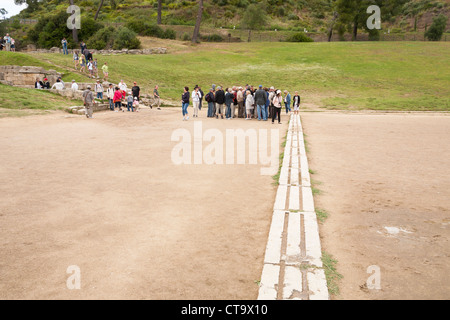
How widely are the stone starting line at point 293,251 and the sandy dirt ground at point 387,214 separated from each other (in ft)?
0.76

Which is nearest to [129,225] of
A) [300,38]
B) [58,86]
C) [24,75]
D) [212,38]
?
[58,86]

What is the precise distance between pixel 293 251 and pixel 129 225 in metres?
2.41

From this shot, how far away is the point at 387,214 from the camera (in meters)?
5.64

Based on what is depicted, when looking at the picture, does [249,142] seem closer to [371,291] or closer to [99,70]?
[371,291]

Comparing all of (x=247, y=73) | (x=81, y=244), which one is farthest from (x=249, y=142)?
(x=247, y=73)

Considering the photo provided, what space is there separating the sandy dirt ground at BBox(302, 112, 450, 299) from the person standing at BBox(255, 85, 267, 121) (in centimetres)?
614

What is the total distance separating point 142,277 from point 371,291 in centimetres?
242

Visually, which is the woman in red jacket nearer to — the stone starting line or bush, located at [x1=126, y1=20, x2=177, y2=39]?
the stone starting line

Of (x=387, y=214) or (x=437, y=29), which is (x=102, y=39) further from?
(x=437, y=29)

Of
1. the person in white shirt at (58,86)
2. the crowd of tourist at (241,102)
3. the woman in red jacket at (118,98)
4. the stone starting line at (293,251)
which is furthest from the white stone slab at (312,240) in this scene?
the person in white shirt at (58,86)

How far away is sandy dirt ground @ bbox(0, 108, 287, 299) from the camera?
12.0 ft

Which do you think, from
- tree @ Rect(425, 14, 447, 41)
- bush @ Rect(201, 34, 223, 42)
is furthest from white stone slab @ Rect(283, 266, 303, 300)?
tree @ Rect(425, 14, 447, 41)

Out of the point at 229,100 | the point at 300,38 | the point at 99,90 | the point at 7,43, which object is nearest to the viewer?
the point at 229,100

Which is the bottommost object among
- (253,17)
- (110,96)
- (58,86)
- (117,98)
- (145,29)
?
(117,98)
